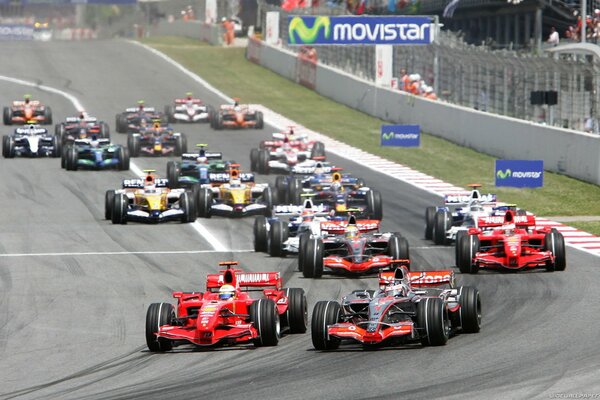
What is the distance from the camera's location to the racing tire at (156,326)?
1841 centimetres

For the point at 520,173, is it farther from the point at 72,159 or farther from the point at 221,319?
the point at 221,319

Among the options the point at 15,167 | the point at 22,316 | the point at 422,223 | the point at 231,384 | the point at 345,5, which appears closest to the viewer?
the point at 231,384

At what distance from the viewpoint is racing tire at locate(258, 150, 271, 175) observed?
Result: 42.4 m

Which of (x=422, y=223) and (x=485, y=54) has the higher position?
(x=485, y=54)

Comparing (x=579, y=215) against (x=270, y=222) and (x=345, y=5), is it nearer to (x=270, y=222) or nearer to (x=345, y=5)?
(x=270, y=222)

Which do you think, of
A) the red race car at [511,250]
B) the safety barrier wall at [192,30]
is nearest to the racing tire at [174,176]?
the red race car at [511,250]

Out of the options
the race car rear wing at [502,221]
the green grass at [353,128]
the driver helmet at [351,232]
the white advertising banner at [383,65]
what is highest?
the white advertising banner at [383,65]

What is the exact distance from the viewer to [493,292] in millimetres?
22531

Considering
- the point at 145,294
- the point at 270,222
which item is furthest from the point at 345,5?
the point at 145,294

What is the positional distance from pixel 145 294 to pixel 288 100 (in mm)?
44904

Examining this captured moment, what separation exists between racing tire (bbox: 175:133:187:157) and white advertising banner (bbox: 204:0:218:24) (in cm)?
5694

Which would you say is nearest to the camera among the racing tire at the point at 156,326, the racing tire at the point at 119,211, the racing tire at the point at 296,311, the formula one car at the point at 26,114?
the racing tire at the point at 156,326

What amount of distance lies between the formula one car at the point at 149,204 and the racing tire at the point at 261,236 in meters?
4.90

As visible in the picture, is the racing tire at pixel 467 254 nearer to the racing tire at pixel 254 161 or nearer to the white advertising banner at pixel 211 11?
the racing tire at pixel 254 161
